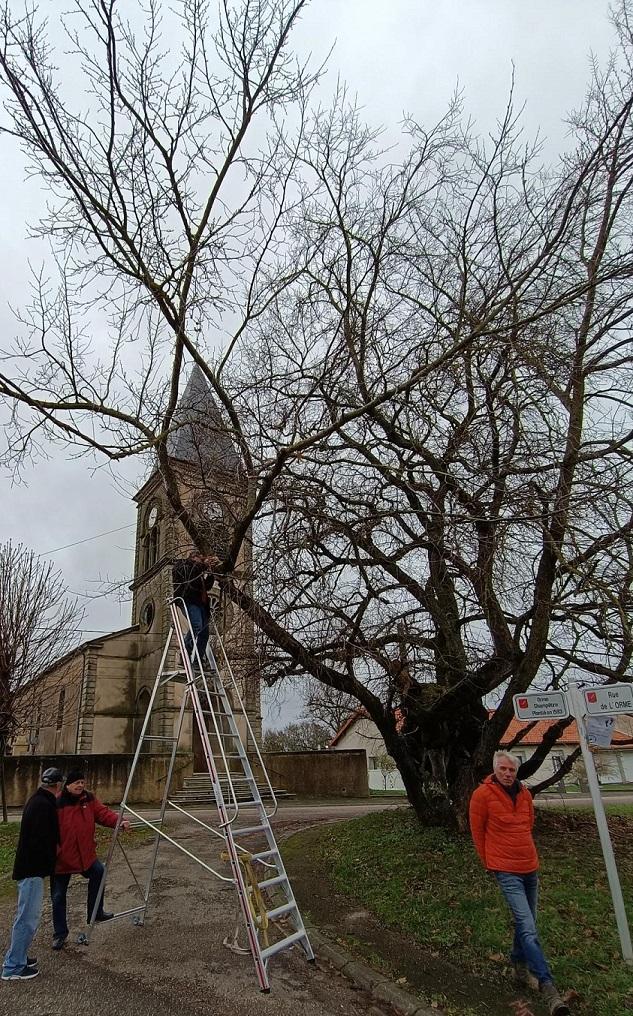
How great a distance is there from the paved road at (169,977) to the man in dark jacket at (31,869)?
15cm

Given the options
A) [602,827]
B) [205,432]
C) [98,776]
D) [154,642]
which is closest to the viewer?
[602,827]

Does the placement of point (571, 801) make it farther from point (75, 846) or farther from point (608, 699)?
point (75, 846)

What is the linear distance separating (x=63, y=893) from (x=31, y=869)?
0.66 meters

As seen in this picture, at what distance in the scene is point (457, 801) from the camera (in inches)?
364

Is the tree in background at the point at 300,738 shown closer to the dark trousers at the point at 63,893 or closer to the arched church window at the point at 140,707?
the arched church window at the point at 140,707

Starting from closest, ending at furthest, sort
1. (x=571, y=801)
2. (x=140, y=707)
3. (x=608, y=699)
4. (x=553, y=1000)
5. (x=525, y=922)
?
1. (x=553, y=1000)
2. (x=525, y=922)
3. (x=608, y=699)
4. (x=571, y=801)
5. (x=140, y=707)

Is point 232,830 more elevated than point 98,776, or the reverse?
point 98,776

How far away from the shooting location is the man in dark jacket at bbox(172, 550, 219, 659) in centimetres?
680

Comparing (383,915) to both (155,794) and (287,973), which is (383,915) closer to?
(287,973)

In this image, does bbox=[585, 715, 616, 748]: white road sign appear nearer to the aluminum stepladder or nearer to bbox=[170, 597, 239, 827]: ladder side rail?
the aluminum stepladder

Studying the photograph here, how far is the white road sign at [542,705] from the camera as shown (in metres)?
6.17

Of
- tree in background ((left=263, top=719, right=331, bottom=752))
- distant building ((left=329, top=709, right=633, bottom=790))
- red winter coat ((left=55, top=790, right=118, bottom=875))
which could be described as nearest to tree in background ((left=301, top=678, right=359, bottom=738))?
red winter coat ((left=55, top=790, right=118, bottom=875))

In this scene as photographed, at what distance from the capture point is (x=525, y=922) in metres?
4.84

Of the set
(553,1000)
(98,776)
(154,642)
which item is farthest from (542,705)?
(154,642)
